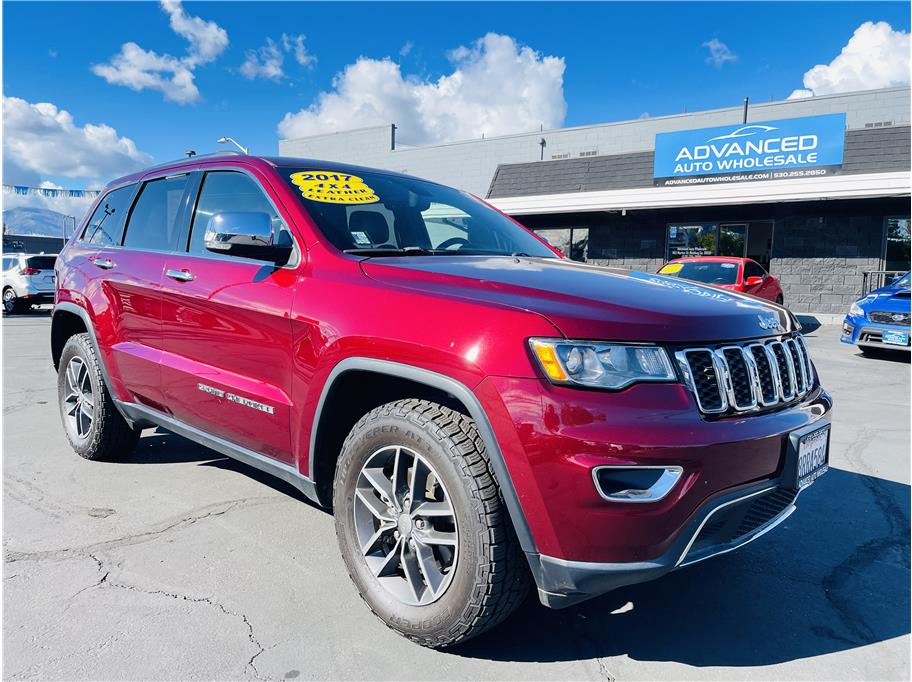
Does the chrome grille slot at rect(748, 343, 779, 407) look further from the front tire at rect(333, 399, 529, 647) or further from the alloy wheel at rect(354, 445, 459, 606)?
the alloy wheel at rect(354, 445, 459, 606)

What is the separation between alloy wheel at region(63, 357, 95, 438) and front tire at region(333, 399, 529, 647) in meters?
2.58

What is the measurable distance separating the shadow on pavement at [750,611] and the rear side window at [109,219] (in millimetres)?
3425

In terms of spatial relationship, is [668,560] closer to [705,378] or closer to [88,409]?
[705,378]

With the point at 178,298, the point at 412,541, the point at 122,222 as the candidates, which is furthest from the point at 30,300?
the point at 412,541

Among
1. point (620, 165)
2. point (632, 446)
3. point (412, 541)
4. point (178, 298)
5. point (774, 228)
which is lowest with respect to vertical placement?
point (412, 541)

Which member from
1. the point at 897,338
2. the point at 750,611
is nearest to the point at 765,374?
the point at 750,611

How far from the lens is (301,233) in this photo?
2766 millimetres

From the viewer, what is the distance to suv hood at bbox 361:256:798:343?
6.51 feet

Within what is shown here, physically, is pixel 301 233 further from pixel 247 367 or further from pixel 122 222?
pixel 122 222

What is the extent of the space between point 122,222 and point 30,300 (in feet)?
54.7

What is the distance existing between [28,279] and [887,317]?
64.8 feet

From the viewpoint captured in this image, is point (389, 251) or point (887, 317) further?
point (887, 317)

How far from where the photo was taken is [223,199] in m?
3.33

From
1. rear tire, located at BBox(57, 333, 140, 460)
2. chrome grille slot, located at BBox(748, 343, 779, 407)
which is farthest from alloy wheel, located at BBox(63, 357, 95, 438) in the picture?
chrome grille slot, located at BBox(748, 343, 779, 407)
